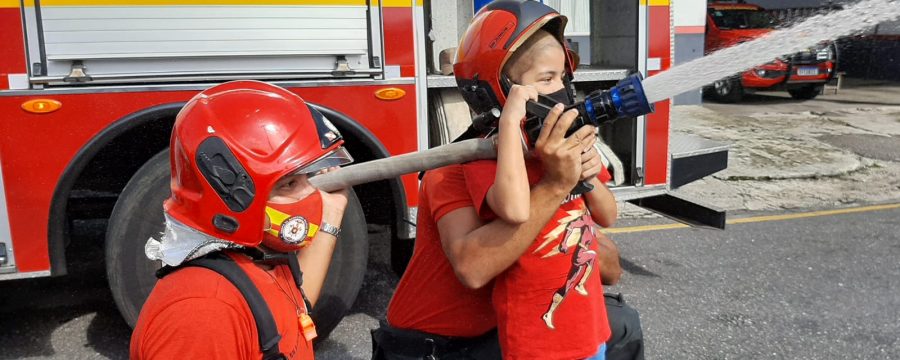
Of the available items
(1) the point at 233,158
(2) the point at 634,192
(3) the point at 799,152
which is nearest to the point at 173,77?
(1) the point at 233,158

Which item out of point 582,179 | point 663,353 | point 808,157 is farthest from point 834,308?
point 808,157

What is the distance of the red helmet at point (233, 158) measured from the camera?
1.50 meters

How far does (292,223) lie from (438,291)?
1.58 feet

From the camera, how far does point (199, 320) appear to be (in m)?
1.40

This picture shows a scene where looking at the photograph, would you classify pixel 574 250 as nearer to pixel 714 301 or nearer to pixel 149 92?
pixel 149 92

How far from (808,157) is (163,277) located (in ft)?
29.9

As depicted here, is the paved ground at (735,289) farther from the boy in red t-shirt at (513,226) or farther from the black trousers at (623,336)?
the boy in red t-shirt at (513,226)

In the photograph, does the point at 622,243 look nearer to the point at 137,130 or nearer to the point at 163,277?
→ the point at 137,130

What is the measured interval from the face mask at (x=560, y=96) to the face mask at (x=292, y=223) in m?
0.58

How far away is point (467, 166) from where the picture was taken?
1808 mm

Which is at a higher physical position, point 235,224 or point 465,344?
point 235,224

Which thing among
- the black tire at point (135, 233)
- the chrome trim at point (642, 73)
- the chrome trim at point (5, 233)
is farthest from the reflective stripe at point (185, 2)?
the chrome trim at point (642, 73)

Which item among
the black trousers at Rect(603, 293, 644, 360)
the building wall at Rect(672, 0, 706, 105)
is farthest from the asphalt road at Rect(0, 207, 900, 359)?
the building wall at Rect(672, 0, 706, 105)

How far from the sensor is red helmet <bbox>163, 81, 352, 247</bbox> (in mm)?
1500
